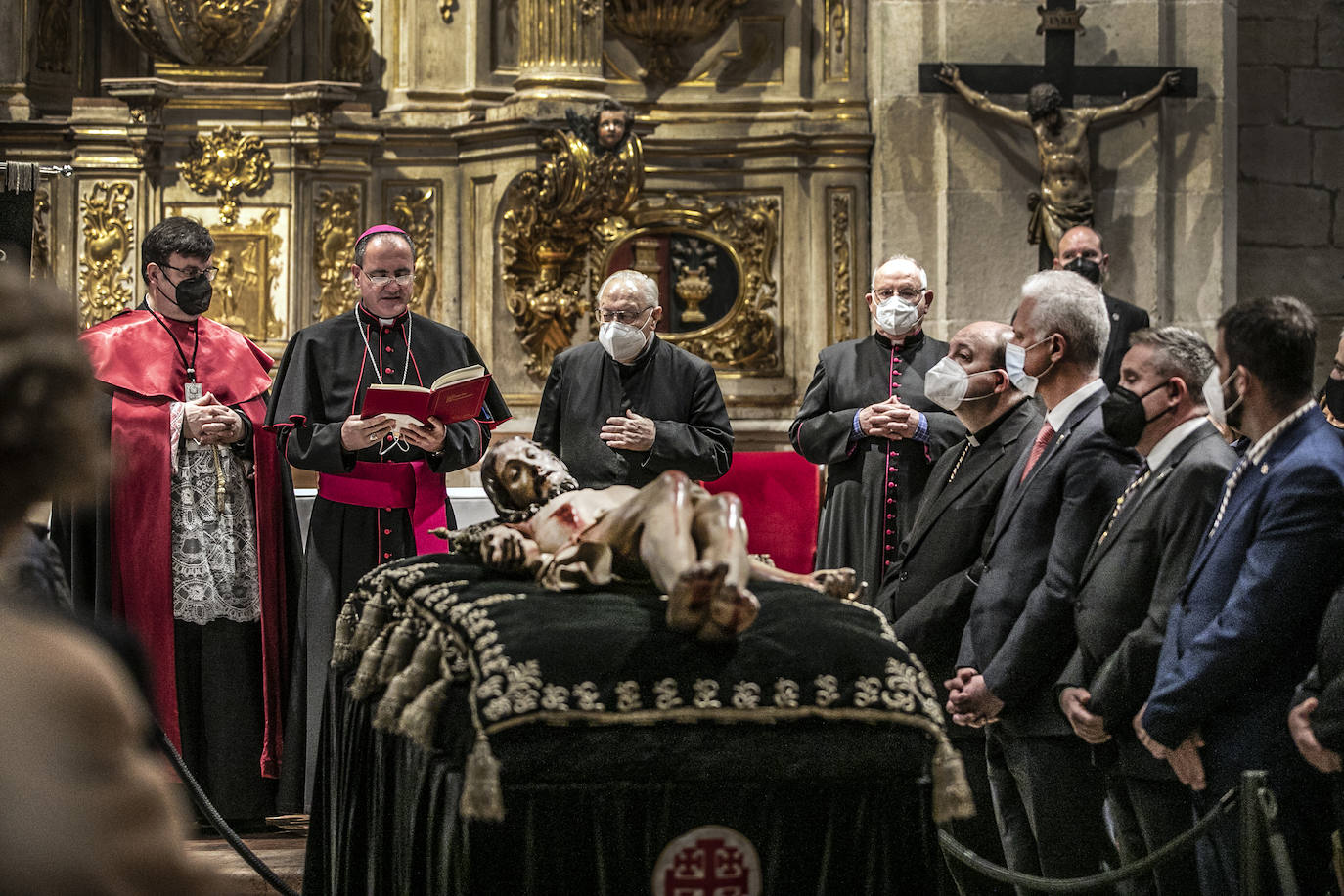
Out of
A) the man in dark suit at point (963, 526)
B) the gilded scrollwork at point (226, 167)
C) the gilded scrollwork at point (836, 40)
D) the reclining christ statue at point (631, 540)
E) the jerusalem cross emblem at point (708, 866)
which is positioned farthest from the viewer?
the gilded scrollwork at point (836, 40)

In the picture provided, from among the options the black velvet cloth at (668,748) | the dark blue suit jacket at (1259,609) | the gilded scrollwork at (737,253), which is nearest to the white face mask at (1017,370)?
the dark blue suit jacket at (1259,609)

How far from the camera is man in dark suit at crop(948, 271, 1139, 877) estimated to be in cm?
414

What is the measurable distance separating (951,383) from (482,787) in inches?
88.5

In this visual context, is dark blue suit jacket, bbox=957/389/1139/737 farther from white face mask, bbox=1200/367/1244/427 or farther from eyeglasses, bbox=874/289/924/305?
eyeglasses, bbox=874/289/924/305

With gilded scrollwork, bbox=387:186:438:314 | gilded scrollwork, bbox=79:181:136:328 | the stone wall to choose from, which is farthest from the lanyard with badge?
the stone wall

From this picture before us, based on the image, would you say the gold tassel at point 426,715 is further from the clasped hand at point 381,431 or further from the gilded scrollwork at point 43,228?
the gilded scrollwork at point 43,228

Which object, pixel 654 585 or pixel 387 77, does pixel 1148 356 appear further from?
pixel 387 77

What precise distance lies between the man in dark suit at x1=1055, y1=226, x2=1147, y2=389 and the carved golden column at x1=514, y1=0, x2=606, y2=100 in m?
2.30

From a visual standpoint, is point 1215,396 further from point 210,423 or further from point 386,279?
point 210,423

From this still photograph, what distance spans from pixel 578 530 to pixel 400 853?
0.76m

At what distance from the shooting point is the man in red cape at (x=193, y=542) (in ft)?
18.8

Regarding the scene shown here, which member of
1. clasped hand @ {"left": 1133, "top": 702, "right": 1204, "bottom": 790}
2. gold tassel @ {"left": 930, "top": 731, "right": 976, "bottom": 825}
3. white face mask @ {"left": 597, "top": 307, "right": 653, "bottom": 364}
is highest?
white face mask @ {"left": 597, "top": 307, "right": 653, "bottom": 364}

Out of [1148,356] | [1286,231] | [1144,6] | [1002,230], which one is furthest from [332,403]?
[1286,231]

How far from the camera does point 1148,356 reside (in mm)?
4066
